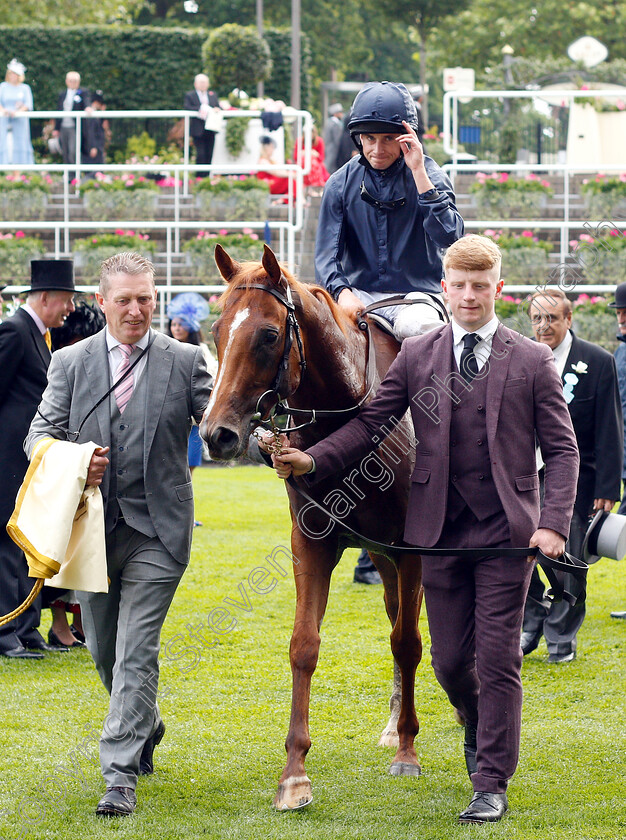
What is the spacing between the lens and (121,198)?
54.6 ft

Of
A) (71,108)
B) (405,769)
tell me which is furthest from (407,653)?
(71,108)

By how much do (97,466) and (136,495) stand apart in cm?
28

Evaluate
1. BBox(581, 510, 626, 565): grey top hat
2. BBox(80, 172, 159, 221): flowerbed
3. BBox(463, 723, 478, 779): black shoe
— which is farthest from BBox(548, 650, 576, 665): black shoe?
BBox(80, 172, 159, 221): flowerbed

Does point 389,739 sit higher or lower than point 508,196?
lower

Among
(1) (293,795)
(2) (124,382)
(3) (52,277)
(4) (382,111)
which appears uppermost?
(4) (382,111)

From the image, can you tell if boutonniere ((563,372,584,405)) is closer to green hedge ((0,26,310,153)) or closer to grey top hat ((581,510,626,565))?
grey top hat ((581,510,626,565))

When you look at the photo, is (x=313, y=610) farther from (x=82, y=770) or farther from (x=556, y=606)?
(x=556, y=606)

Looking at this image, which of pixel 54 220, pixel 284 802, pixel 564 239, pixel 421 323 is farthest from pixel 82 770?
pixel 54 220

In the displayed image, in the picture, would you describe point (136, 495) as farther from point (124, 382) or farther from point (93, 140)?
point (93, 140)

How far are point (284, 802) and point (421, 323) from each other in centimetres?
201

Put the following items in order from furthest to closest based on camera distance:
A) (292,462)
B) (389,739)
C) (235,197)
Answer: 1. (235,197)
2. (389,739)
3. (292,462)

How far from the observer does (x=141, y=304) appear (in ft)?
14.1

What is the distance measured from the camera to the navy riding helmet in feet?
15.6

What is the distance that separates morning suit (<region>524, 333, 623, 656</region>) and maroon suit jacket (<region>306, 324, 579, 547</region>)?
231cm
